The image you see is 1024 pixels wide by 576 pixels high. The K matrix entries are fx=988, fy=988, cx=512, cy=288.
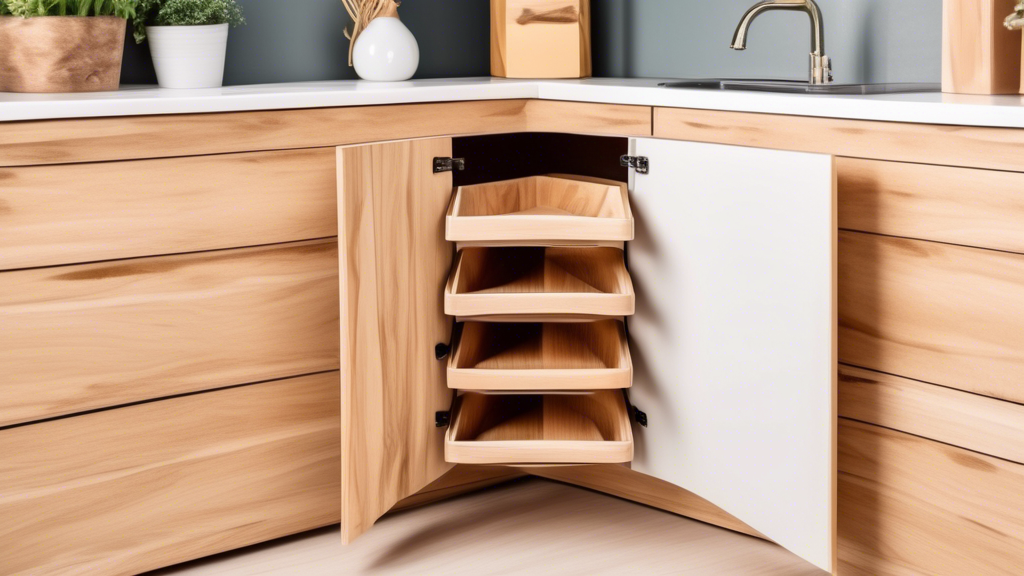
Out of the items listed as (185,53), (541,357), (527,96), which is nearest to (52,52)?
(185,53)

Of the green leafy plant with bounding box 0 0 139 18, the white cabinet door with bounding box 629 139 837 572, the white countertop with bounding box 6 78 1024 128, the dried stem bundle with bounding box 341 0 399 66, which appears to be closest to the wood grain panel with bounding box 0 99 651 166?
the white countertop with bounding box 6 78 1024 128

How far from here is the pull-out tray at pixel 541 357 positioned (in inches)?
71.8

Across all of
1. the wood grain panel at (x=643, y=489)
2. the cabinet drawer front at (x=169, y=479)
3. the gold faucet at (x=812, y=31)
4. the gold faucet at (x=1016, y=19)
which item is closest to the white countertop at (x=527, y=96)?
the gold faucet at (x=1016, y=19)

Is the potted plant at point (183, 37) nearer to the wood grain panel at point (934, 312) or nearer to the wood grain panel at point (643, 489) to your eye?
the wood grain panel at point (643, 489)

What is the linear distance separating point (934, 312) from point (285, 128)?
1.15 metres

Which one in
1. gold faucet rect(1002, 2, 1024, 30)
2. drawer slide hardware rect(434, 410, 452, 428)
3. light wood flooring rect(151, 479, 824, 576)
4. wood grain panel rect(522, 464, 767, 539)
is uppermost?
gold faucet rect(1002, 2, 1024, 30)

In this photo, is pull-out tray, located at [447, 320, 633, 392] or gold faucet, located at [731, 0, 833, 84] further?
gold faucet, located at [731, 0, 833, 84]

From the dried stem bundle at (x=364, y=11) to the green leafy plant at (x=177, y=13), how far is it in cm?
33

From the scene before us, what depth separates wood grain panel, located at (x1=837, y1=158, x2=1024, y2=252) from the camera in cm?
141

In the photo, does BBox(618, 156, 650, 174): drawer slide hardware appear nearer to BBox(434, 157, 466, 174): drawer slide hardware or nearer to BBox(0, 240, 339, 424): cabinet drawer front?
BBox(434, 157, 466, 174): drawer slide hardware

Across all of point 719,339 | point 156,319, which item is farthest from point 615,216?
point 156,319

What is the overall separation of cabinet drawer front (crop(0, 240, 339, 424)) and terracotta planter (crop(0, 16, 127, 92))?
1.42 ft

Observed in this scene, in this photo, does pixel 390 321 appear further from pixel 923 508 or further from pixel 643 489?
pixel 923 508

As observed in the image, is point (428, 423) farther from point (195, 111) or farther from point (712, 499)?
point (195, 111)
